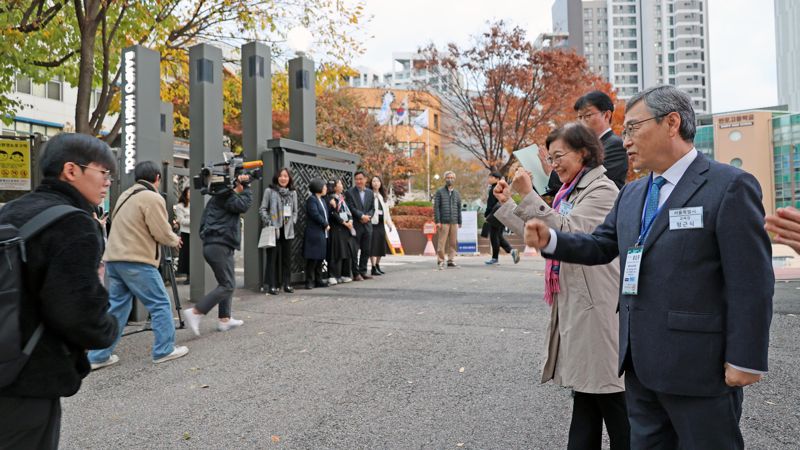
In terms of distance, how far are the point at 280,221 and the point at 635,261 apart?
8452mm

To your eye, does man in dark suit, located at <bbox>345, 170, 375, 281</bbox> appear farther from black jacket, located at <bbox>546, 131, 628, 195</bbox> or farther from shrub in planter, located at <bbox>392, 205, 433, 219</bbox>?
shrub in planter, located at <bbox>392, 205, 433, 219</bbox>

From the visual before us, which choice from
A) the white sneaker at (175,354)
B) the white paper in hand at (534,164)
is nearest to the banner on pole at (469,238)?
the white sneaker at (175,354)

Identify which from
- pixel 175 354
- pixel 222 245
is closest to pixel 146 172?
pixel 222 245

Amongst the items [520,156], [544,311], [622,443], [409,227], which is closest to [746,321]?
[622,443]

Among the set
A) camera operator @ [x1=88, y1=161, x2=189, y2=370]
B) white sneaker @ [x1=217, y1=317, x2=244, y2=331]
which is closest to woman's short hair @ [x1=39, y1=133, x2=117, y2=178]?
camera operator @ [x1=88, y1=161, x2=189, y2=370]

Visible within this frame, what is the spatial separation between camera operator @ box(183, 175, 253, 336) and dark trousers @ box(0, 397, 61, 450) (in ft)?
15.4

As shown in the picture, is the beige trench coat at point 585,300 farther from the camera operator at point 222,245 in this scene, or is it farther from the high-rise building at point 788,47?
the high-rise building at point 788,47

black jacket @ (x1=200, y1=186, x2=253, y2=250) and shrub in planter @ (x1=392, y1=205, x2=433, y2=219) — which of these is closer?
black jacket @ (x1=200, y1=186, x2=253, y2=250)

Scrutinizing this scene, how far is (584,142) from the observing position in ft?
10.3

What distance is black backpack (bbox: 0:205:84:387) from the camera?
2045 mm

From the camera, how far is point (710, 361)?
2.10 meters

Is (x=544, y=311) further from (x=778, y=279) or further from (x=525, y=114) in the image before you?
(x=525, y=114)

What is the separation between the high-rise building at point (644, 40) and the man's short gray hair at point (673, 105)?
12853 cm

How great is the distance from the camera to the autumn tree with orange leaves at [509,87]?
2509 centimetres
